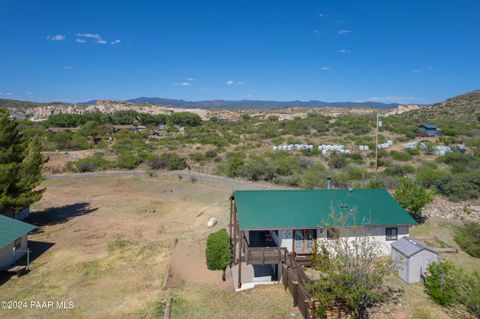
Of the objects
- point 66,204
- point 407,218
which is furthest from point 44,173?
point 407,218

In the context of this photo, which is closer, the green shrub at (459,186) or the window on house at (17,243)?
the window on house at (17,243)

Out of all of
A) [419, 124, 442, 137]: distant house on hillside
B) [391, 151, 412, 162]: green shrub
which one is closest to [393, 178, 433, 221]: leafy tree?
[391, 151, 412, 162]: green shrub

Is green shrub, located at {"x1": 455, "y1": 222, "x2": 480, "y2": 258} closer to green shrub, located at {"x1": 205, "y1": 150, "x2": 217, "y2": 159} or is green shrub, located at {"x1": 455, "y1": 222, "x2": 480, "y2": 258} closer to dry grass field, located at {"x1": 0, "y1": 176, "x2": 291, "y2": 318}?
dry grass field, located at {"x1": 0, "y1": 176, "x2": 291, "y2": 318}

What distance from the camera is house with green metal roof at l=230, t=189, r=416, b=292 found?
1460 cm

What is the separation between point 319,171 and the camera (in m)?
36.7

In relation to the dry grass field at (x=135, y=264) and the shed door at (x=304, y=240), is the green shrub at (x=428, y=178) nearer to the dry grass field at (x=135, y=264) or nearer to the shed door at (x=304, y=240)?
the dry grass field at (x=135, y=264)

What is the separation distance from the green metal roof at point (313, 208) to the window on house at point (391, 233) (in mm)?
636

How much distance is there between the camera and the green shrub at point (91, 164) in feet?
139

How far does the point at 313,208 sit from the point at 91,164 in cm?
3557

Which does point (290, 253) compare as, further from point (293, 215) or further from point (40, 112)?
point (40, 112)

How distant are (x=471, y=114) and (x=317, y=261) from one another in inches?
3156

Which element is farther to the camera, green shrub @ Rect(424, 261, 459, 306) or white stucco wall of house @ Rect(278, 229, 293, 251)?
white stucco wall of house @ Rect(278, 229, 293, 251)

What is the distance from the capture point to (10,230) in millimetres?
16609

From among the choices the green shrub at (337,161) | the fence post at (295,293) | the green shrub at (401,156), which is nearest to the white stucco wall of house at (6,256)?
the fence post at (295,293)
